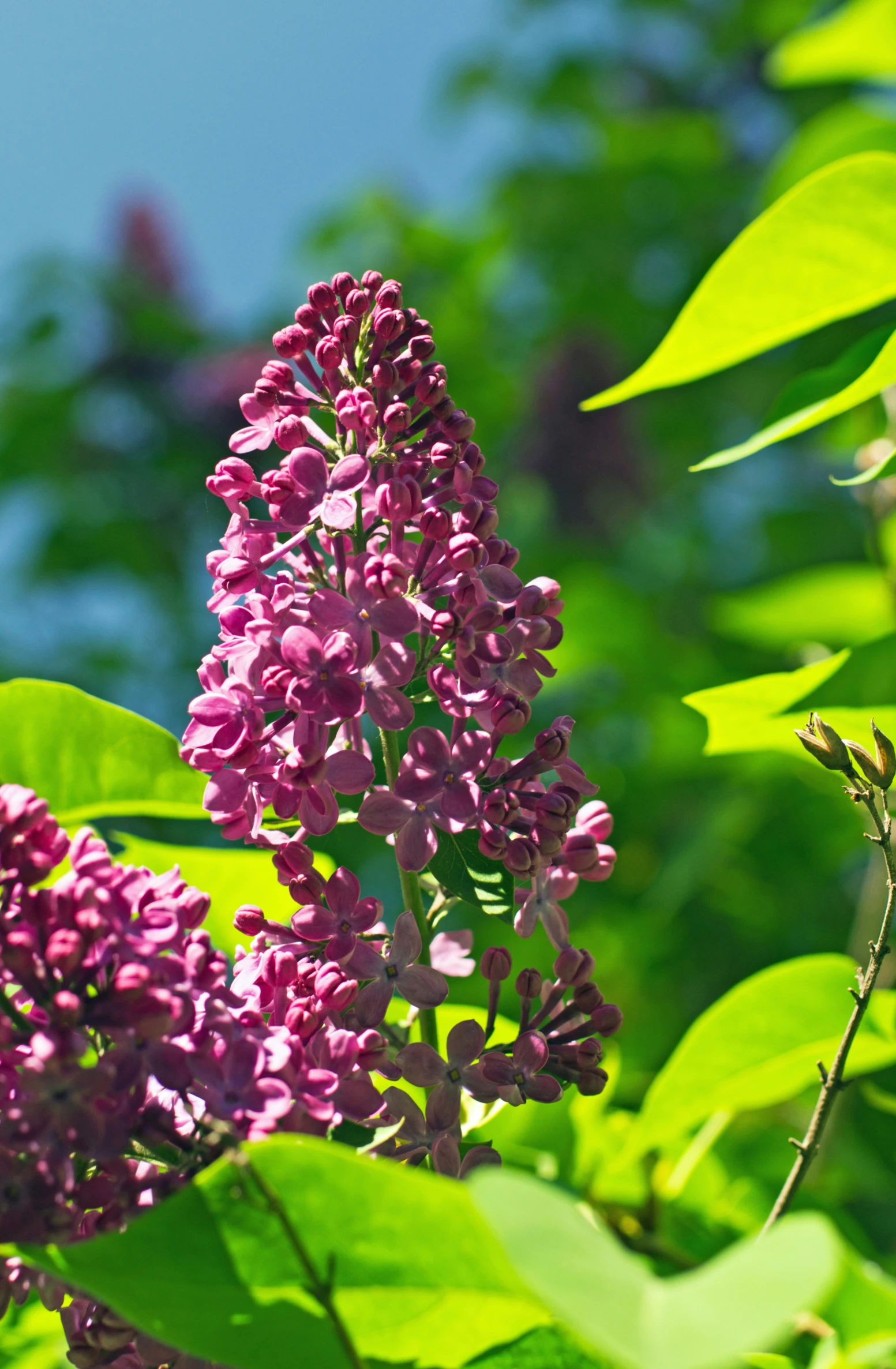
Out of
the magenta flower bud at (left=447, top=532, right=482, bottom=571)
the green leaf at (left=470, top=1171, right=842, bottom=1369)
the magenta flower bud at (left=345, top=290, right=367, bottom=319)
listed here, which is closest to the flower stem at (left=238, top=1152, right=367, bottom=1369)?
the green leaf at (left=470, top=1171, right=842, bottom=1369)

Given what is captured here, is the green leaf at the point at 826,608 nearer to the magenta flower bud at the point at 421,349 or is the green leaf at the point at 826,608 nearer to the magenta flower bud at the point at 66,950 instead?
the magenta flower bud at the point at 421,349

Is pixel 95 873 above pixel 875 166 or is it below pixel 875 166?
below

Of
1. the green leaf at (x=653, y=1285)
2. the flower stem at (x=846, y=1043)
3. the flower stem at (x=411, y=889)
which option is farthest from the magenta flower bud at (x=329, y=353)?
the green leaf at (x=653, y=1285)

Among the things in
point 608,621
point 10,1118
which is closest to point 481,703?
point 10,1118

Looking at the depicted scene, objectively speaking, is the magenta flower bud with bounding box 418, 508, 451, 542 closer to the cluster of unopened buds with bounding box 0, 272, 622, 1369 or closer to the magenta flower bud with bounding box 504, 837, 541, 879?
the cluster of unopened buds with bounding box 0, 272, 622, 1369

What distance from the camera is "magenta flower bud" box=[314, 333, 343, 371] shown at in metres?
0.94

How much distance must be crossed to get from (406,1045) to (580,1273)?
15.2 inches

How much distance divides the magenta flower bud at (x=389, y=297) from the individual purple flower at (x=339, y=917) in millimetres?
428

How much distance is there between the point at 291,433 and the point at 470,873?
0.35 m

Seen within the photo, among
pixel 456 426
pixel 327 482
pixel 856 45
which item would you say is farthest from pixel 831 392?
pixel 856 45

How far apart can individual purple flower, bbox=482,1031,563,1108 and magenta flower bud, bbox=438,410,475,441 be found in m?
0.42

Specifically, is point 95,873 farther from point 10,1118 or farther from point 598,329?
point 598,329

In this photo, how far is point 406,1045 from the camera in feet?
2.85

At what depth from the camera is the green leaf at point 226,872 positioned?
1119 millimetres
